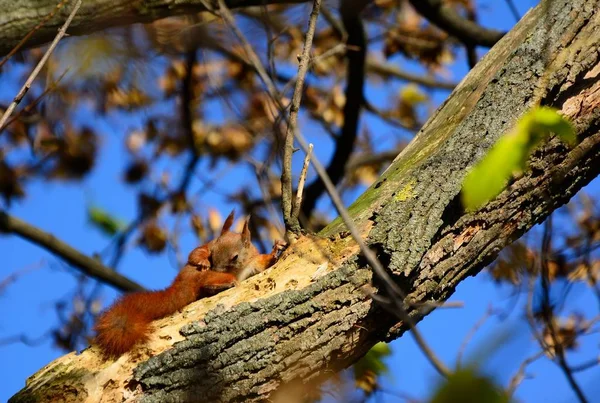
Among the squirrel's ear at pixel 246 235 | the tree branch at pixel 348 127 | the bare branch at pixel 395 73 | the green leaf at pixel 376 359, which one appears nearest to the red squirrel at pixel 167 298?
the squirrel's ear at pixel 246 235

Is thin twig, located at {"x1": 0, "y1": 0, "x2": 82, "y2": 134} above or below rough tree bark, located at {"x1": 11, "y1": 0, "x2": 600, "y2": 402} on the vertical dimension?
above

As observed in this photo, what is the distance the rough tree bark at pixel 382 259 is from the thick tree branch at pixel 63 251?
252cm

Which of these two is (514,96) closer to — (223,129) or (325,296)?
(325,296)

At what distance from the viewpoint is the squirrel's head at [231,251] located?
137 inches

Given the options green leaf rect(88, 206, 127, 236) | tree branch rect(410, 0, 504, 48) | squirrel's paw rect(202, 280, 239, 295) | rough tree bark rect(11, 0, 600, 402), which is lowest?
rough tree bark rect(11, 0, 600, 402)

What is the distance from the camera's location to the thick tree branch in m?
4.90

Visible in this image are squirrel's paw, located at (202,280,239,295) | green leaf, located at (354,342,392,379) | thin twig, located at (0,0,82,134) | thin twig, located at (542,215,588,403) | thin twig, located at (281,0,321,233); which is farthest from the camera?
green leaf, located at (354,342,392,379)

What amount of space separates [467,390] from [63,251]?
14.4ft

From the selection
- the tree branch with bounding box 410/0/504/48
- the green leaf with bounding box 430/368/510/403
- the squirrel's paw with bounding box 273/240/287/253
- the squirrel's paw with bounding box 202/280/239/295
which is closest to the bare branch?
the tree branch with bounding box 410/0/504/48

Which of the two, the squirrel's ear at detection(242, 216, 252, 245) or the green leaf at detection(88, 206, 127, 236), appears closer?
the squirrel's ear at detection(242, 216, 252, 245)

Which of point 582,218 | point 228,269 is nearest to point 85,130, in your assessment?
point 228,269

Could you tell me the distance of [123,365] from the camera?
2.35 meters

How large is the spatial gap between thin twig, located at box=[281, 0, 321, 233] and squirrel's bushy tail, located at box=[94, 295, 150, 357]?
0.59 m

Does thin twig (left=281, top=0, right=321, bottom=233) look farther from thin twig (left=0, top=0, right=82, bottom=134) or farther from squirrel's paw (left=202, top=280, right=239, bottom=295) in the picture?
thin twig (left=0, top=0, right=82, bottom=134)
